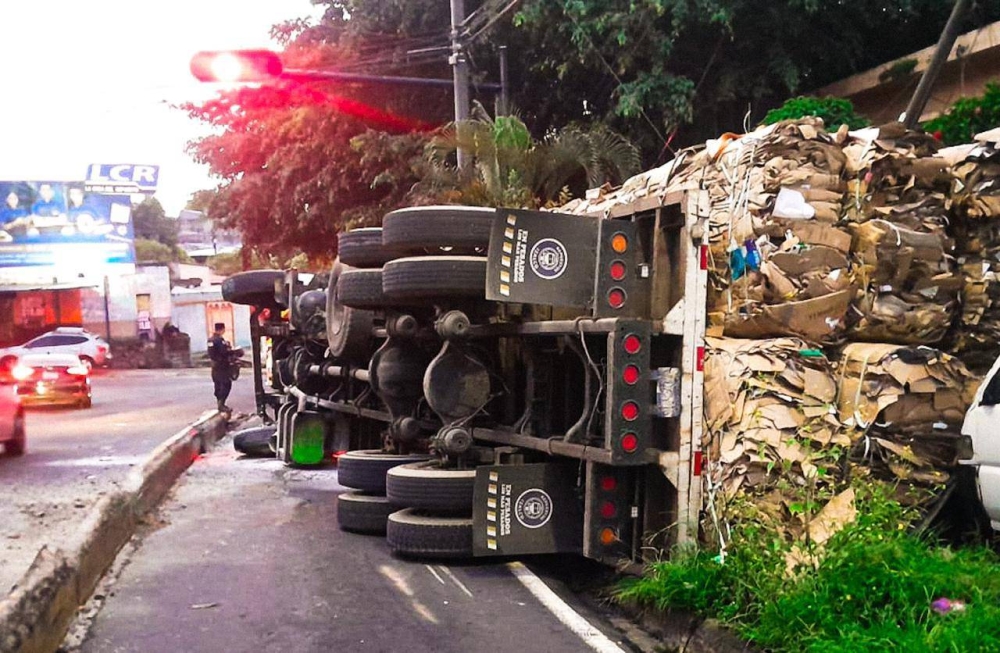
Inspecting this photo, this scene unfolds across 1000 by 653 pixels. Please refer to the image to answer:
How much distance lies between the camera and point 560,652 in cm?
498

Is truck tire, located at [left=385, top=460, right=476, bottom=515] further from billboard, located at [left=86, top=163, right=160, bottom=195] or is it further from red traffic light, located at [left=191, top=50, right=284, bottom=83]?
billboard, located at [left=86, top=163, right=160, bottom=195]

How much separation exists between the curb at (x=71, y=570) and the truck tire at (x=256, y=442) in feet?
9.20

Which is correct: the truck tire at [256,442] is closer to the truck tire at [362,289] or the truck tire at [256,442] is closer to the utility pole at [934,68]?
the truck tire at [362,289]

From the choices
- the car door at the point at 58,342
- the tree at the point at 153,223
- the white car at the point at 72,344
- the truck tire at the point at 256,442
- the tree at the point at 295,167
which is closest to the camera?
the truck tire at the point at 256,442

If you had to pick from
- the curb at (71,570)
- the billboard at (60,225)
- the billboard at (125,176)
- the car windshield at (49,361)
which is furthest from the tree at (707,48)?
the billboard at (125,176)

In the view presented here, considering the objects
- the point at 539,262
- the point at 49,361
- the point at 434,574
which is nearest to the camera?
the point at 539,262

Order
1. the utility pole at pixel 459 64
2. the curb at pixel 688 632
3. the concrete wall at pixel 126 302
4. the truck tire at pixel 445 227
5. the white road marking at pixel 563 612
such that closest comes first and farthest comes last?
the curb at pixel 688 632
the white road marking at pixel 563 612
the truck tire at pixel 445 227
the utility pole at pixel 459 64
the concrete wall at pixel 126 302

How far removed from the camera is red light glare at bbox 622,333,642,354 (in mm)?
5668

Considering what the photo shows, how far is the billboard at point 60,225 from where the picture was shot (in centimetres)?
4272

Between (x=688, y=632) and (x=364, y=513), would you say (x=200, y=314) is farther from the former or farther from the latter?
(x=688, y=632)

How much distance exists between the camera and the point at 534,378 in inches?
270

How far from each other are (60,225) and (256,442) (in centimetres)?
3427

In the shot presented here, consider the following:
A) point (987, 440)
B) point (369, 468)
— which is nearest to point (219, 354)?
point (369, 468)

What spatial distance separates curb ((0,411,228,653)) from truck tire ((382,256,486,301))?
2.62 m
